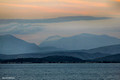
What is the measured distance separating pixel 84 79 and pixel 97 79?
278cm

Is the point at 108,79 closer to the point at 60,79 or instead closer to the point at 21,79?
the point at 60,79

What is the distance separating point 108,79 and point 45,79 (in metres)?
13.2

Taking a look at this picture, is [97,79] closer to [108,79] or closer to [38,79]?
[108,79]

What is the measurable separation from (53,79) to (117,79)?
13.5 metres

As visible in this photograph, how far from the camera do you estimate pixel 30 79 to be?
8856cm

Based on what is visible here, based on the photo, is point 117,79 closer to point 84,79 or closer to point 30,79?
point 84,79

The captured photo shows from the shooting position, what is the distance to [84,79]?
88.8 m

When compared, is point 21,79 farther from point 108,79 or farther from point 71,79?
point 108,79

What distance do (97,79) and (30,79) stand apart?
1388 cm

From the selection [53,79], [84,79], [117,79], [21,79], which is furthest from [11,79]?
[117,79]

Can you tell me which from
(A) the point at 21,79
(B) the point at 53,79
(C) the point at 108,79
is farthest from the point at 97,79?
(A) the point at 21,79

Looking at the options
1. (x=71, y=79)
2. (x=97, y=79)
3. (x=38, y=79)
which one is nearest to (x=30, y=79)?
(x=38, y=79)

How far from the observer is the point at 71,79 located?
8762 cm

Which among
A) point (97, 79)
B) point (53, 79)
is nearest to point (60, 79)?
point (53, 79)
